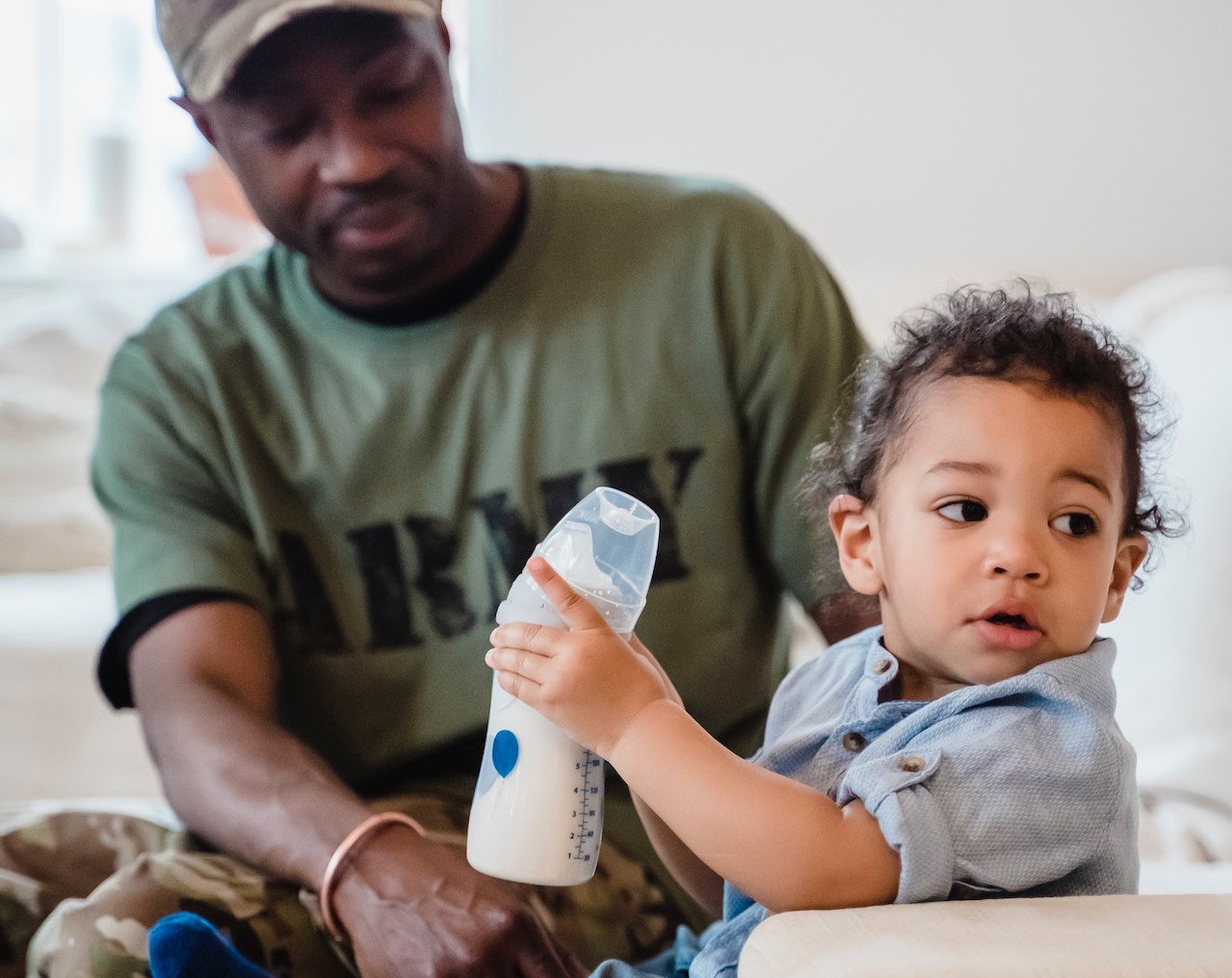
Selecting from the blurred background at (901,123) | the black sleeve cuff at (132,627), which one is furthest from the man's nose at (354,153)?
the blurred background at (901,123)

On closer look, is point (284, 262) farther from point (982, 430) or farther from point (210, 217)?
point (210, 217)

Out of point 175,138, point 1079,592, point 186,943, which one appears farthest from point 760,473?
point 175,138

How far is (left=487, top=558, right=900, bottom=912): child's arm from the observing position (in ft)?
2.36

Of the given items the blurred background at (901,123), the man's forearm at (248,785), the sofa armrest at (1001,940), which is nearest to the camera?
the sofa armrest at (1001,940)

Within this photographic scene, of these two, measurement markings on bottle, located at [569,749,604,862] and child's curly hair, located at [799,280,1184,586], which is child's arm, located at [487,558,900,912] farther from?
child's curly hair, located at [799,280,1184,586]

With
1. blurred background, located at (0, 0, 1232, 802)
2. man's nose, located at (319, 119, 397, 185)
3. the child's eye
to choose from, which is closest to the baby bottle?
the child's eye

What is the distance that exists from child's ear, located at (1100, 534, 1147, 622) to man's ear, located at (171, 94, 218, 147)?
901mm

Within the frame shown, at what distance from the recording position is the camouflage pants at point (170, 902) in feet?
3.25

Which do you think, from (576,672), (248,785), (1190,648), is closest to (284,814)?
(248,785)

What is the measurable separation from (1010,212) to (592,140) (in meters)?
0.69

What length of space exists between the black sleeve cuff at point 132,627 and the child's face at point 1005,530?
2.33 feet

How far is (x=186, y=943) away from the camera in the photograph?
0.86 metres

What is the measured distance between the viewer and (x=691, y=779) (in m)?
0.73

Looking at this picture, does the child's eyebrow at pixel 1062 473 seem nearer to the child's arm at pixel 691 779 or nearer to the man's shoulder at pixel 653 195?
the child's arm at pixel 691 779
